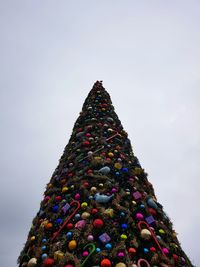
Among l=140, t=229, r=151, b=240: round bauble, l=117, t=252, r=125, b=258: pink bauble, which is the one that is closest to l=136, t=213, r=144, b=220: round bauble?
l=140, t=229, r=151, b=240: round bauble

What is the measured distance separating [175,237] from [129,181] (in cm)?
78

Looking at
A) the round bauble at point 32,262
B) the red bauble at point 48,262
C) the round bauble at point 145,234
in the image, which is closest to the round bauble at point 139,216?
the round bauble at point 145,234

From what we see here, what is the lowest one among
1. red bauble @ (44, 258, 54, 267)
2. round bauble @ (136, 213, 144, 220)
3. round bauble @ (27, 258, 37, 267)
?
red bauble @ (44, 258, 54, 267)

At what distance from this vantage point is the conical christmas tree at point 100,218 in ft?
9.11

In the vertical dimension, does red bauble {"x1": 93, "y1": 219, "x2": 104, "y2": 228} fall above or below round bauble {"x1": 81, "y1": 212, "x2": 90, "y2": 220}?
below

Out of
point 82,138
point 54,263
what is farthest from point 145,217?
point 82,138

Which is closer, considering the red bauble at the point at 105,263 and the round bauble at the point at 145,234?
the red bauble at the point at 105,263

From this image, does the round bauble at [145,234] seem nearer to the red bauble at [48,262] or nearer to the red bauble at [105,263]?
the red bauble at [105,263]

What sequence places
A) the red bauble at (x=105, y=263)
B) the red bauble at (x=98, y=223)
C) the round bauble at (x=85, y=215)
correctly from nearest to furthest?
the red bauble at (x=105, y=263) < the red bauble at (x=98, y=223) < the round bauble at (x=85, y=215)

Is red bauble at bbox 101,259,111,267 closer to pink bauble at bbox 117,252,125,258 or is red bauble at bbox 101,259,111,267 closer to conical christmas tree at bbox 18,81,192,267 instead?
conical christmas tree at bbox 18,81,192,267

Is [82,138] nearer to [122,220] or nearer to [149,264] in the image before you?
[122,220]

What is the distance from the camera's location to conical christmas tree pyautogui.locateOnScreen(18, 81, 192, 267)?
278 cm

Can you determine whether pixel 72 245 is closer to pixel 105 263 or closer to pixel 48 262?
pixel 48 262

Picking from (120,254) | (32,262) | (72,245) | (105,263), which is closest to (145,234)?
(120,254)
